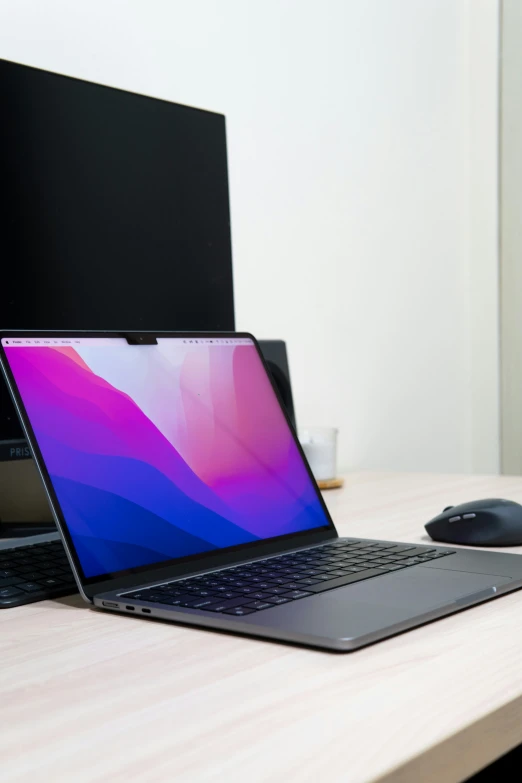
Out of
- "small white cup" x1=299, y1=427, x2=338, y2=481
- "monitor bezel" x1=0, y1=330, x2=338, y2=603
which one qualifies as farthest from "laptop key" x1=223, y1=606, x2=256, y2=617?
"small white cup" x1=299, y1=427, x2=338, y2=481

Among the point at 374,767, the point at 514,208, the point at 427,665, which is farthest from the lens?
the point at 514,208

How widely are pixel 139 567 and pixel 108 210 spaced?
17.3 inches

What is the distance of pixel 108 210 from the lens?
960 millimetres

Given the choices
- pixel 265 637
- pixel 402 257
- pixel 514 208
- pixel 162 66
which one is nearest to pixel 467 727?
pixel 265 637

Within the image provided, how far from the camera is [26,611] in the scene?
65 centimetres

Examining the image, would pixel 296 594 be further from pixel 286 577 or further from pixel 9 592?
pixel 9 592

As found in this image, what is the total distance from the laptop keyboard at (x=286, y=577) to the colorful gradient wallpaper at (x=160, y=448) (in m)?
0.04

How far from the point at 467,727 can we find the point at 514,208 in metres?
1.81

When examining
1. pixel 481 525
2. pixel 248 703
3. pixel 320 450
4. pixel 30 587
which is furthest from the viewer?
pixel 320 450

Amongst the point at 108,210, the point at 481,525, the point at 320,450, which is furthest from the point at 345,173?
the point at 481,525

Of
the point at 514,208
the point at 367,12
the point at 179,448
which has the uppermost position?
the point at 367,12

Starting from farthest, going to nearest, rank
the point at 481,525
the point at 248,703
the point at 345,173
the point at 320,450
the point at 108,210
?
the point at 345,173
the point at 320,450
the point at 108,210
the point at 481,525
the point at 248,703

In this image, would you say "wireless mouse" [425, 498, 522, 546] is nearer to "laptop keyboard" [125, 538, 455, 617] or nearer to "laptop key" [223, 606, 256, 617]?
"laptop keyboard" [125, 538, 455, 617]

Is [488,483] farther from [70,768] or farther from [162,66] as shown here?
[70,768]
